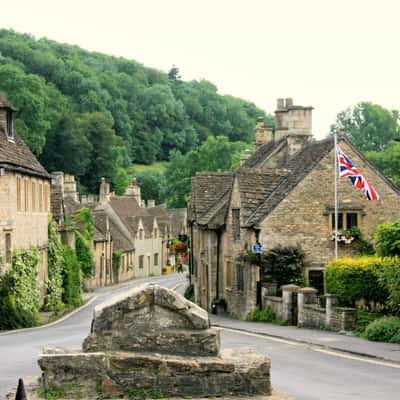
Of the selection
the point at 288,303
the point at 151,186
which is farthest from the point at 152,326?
the point at 151,186

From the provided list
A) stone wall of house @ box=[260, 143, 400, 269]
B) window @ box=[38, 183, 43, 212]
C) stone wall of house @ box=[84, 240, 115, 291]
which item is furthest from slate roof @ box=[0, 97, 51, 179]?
stone wall of house @ box=[84, 240, 115, 291]

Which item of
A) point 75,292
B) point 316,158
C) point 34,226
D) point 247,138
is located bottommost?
point 75,292

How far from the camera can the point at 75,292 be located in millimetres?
54312

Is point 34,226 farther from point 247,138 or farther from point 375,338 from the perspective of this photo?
point 247,138

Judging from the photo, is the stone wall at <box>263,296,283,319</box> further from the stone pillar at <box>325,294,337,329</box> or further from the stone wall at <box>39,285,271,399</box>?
the stone wall at <box>39,285,271,399</box>

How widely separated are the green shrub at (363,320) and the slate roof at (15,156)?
1514cm

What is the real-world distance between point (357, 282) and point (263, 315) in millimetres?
7609

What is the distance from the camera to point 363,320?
93.5 ft

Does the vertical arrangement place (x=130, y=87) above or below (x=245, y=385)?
above

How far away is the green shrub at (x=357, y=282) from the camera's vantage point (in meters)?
30.1

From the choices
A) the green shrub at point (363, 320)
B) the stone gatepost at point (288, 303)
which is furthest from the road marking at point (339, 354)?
the stone gatepost at point (288, 303)

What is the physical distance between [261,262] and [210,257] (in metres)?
8.87

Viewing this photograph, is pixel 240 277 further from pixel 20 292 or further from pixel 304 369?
pixel 304 369

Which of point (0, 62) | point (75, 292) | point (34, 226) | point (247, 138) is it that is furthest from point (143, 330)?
point (247, 138)
